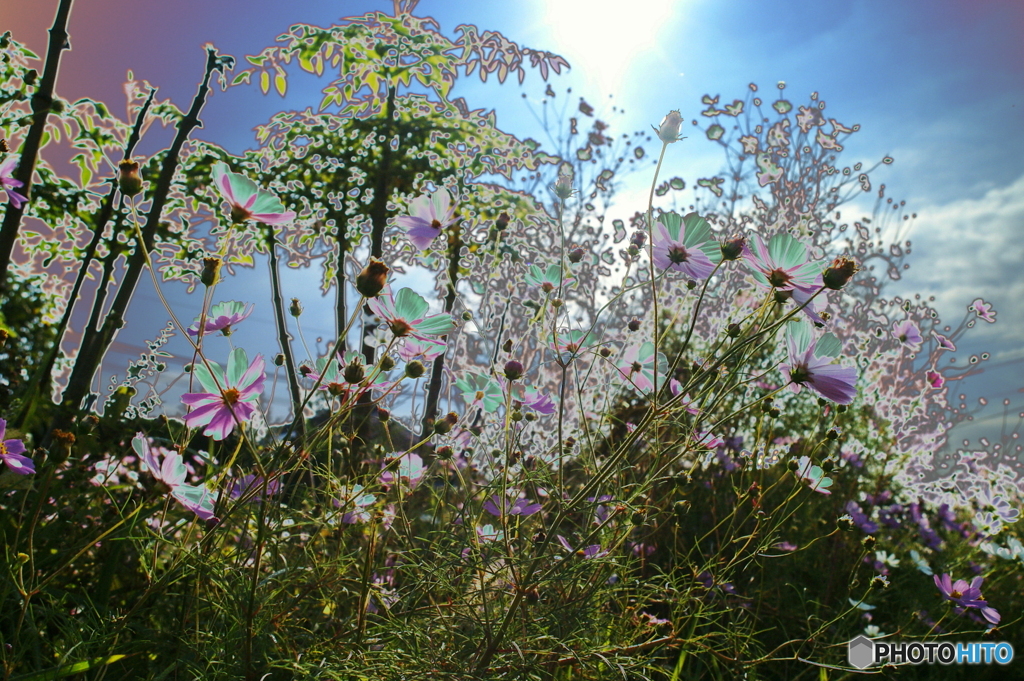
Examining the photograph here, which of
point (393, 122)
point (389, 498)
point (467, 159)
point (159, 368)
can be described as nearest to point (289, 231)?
point (393, 122)

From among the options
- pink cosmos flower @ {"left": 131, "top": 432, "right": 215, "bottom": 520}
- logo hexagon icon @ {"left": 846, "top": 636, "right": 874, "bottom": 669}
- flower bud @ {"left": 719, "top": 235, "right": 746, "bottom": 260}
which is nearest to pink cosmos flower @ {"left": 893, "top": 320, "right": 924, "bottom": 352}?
logo hexagon icon @ {"left": 846, "top": 636, "right": 874, "bottom": 669}

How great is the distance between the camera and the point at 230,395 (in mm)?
841

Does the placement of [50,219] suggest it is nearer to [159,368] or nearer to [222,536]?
[159,368]

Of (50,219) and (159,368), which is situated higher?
(50,219)

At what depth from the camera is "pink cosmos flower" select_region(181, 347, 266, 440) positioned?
84 centimetres

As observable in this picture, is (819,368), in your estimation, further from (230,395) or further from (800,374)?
(230,395)

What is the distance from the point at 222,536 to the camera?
1.18 metres

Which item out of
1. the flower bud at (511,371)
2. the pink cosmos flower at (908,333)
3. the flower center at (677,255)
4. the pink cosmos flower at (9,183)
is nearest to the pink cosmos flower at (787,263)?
the flower center at (677,255)

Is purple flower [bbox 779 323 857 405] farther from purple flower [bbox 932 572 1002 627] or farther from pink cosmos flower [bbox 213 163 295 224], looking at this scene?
purple flower [bbox 932 572 1002 627]

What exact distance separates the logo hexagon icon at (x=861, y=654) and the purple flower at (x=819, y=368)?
69 cm

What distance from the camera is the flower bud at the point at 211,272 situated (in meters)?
0.75

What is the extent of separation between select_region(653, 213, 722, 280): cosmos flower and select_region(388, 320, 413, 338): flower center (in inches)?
14.2

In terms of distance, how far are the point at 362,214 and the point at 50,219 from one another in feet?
3.95

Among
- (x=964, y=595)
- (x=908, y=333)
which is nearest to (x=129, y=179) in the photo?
(x=964, y=595)
